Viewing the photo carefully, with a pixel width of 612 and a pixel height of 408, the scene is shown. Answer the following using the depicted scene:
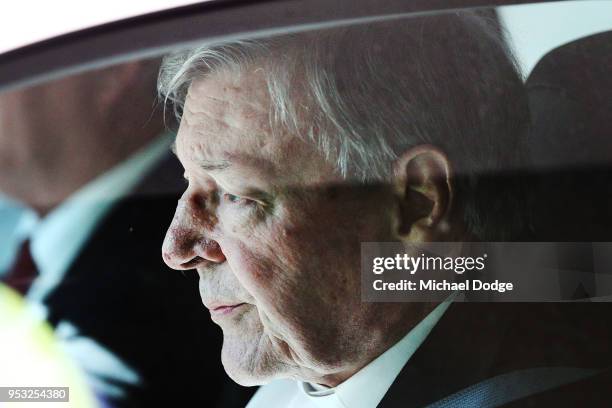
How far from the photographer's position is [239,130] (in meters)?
1.61

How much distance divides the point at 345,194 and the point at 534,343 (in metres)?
0.51

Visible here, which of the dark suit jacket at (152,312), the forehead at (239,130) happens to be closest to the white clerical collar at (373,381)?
the dark suit jacket at (152,312)

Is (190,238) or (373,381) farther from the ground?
(190,238)

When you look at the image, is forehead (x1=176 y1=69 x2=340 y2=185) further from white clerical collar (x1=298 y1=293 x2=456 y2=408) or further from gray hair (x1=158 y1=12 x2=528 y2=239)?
white clerical collar (x1=298 y1=293 x2=456 y2=408)

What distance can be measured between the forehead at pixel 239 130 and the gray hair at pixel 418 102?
3 centimetres

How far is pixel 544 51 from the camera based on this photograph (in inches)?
62.8

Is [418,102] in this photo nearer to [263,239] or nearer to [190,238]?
[263,239]

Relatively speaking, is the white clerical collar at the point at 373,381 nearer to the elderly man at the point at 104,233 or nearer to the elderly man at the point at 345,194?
the elderly man at the point at 345,194

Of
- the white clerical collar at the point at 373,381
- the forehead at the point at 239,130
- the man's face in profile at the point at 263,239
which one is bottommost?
the white clerical collar at the point at 373,381

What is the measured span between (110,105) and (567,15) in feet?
3.50

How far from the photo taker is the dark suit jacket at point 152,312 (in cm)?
160

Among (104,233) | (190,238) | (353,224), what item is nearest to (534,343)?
(353,224)

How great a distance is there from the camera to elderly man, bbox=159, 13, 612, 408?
155 cm

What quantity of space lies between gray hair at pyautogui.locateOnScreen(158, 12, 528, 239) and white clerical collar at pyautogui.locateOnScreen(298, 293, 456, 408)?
299 millimetres
